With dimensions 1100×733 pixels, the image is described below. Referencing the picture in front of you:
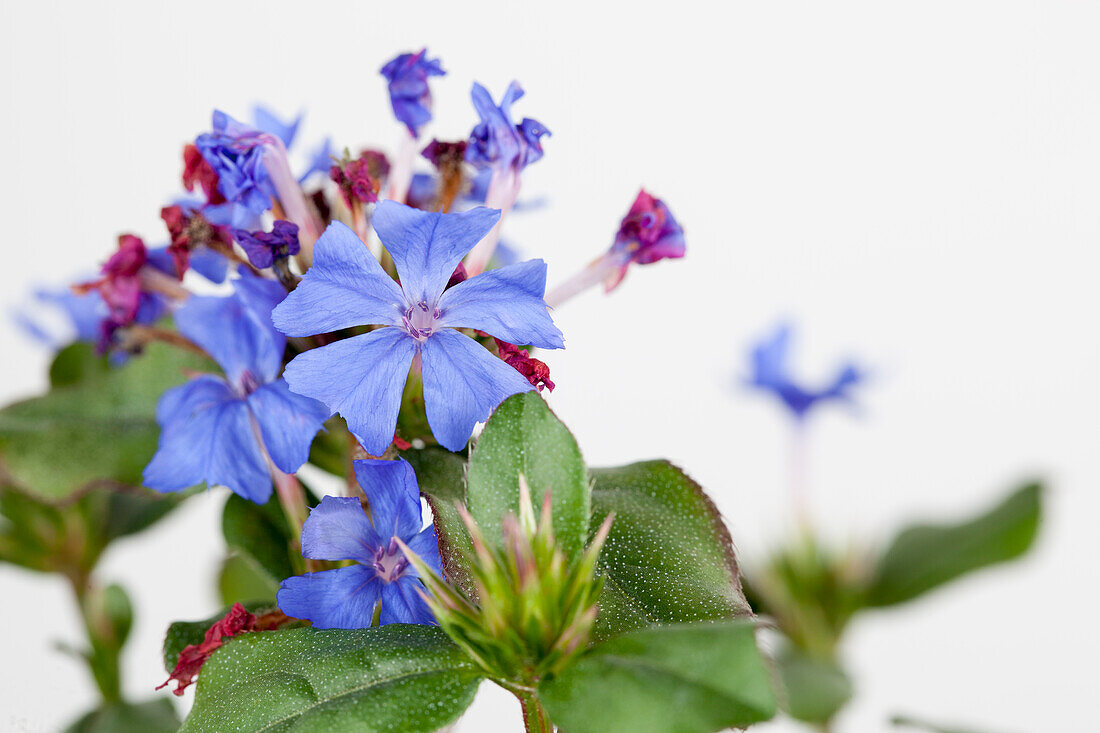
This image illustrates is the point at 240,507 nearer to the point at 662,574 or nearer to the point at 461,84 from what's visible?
the point at 662,574

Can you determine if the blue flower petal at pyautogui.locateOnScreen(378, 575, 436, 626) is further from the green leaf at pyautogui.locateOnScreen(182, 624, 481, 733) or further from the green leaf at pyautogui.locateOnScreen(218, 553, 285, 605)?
the green leaf at pyautogui.locateOnScreen(218, 553, 285, 605)

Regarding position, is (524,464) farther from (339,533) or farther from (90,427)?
(90,427)

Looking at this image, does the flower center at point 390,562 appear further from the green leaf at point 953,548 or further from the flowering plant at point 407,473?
the green leaf at point 953,548

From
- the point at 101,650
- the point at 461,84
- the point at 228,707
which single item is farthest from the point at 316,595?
the point at 461,84

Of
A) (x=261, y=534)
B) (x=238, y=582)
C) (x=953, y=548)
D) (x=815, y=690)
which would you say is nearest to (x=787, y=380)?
(x=953, y=548)

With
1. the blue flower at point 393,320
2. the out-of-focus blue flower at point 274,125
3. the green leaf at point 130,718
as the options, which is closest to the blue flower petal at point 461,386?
the blue flower at point 393,320
